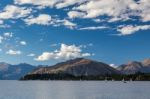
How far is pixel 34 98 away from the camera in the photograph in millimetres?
119562

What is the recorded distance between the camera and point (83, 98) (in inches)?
4646

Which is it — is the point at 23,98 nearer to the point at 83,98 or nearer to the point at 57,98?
the point at 57,98

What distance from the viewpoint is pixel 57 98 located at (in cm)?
12100

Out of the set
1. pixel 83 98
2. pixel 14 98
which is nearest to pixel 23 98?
pixel 14 98

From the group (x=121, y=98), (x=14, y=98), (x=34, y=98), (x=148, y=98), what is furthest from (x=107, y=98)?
(x=14, y=98)

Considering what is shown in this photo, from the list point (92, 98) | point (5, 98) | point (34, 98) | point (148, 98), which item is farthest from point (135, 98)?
point (5, 98)

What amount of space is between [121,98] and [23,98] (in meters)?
33.8

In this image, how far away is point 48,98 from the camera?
120 meters

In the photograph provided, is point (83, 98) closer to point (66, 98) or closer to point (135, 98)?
point (66, 98)

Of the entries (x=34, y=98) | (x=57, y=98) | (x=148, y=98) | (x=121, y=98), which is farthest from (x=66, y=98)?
(x=148, y=98)

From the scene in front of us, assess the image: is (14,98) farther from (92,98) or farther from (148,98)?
(148,98)

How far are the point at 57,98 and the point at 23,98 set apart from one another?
1175 cm

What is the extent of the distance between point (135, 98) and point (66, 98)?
24.0 meters

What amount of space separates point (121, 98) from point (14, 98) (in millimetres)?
37138
